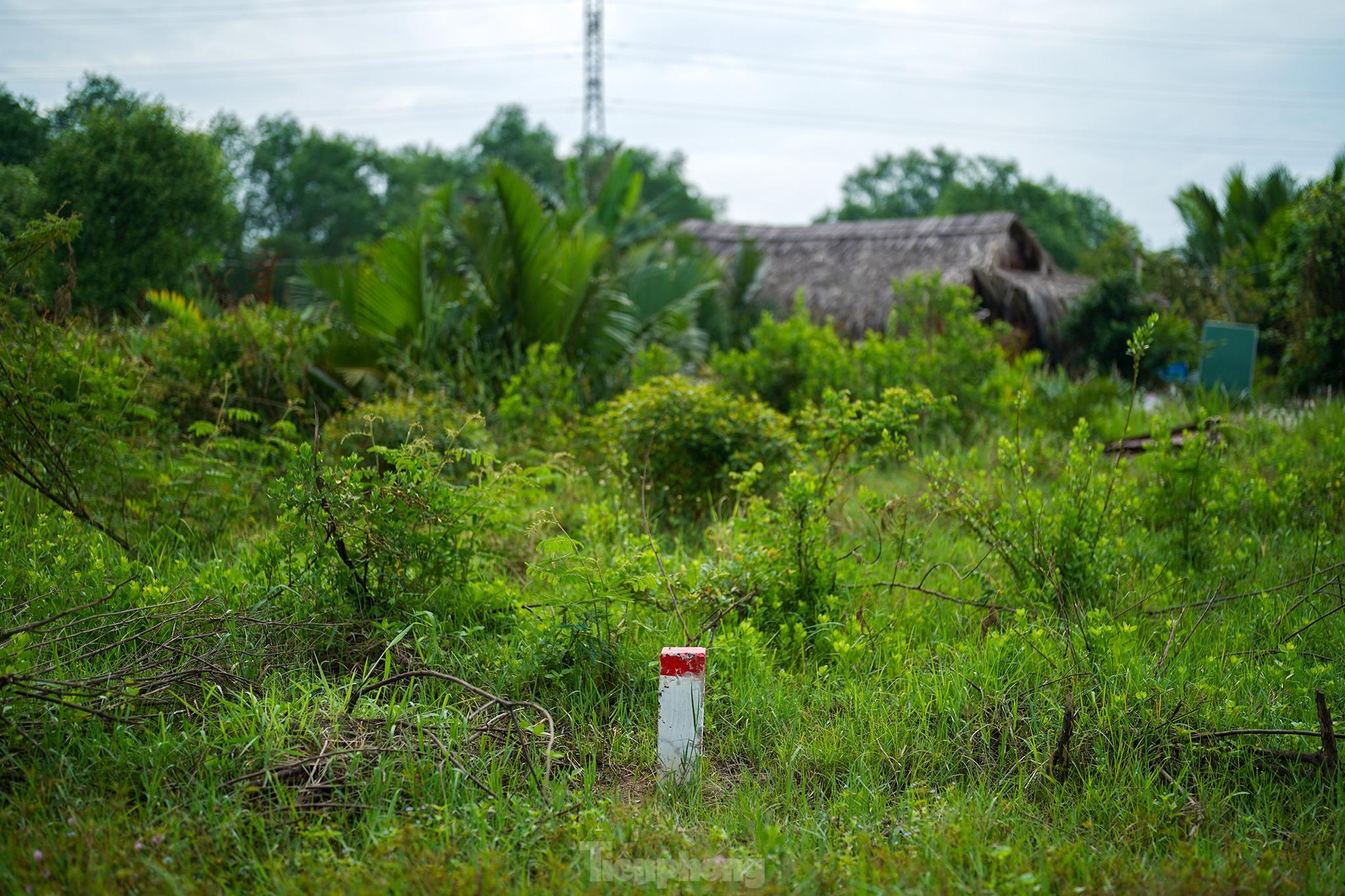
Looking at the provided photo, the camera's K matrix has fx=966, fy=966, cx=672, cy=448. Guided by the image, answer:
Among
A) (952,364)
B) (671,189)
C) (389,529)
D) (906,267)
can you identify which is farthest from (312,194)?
(389,529)

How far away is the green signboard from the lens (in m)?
9.50

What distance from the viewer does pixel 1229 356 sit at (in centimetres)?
962

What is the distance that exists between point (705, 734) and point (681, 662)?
396 millimetres

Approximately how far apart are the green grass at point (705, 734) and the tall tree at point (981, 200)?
77.7 feet

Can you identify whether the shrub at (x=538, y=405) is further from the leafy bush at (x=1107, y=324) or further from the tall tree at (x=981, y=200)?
the tall tree at (x=981, y=200)

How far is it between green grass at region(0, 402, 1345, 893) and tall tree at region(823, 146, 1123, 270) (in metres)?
23.7

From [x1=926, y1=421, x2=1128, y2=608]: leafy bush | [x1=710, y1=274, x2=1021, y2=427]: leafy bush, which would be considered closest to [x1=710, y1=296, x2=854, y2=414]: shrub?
[x1=710, y1=274, x2=1021, y2=427]: leafy bush

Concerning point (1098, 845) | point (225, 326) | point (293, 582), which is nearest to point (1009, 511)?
point (1098, 845)

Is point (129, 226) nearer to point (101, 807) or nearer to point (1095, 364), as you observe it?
point (101, 807)

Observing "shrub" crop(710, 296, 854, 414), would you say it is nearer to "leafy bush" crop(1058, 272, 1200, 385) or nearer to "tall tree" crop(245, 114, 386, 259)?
"leafy bush" crop(1058, 272, 1200, 385)

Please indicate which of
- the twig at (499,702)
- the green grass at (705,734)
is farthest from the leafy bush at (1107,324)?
the twig at (499,702)

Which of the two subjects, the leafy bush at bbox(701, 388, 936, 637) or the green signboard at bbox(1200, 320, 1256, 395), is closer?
the leafy bush at bbox(701, 388, 936, 637)

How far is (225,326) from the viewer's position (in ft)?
22.3

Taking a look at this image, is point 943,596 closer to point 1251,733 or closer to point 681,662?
point 1251,733
